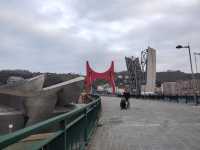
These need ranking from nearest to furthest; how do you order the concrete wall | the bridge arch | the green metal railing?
the green metal railing → the concrete wall → the bridge arch

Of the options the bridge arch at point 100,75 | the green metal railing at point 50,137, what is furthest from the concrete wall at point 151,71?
the green metal railing at point 50,137

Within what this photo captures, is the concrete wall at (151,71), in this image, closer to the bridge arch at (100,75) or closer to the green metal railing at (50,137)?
the bridge arch at (100,75)

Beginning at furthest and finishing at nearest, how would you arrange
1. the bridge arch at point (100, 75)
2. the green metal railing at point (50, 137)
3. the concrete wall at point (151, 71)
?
the bridge arch at point (100, 75) < the concrete wall at point (151, 71) < the green metal railing at point (50, 137)

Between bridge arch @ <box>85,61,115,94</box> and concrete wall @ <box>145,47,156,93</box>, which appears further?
bridge arch @ <box>85,61,115,94</box>

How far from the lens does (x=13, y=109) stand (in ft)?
108

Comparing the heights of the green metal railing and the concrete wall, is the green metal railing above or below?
below

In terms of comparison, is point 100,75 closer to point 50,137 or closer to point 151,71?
point 151,71

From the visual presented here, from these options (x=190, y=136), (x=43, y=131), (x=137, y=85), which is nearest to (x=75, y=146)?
(x=43, y=131)

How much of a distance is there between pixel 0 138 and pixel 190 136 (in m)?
9.52

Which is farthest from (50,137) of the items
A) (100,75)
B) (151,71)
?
(100,75)

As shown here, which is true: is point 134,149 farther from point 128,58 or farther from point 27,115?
point 128,58

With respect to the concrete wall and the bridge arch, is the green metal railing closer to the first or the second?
the concrete wall

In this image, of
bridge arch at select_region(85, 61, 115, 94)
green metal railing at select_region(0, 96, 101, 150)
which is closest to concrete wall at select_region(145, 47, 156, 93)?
bridge arch at select_region(85, 61, 115, 94)

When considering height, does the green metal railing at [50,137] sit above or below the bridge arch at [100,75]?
below
